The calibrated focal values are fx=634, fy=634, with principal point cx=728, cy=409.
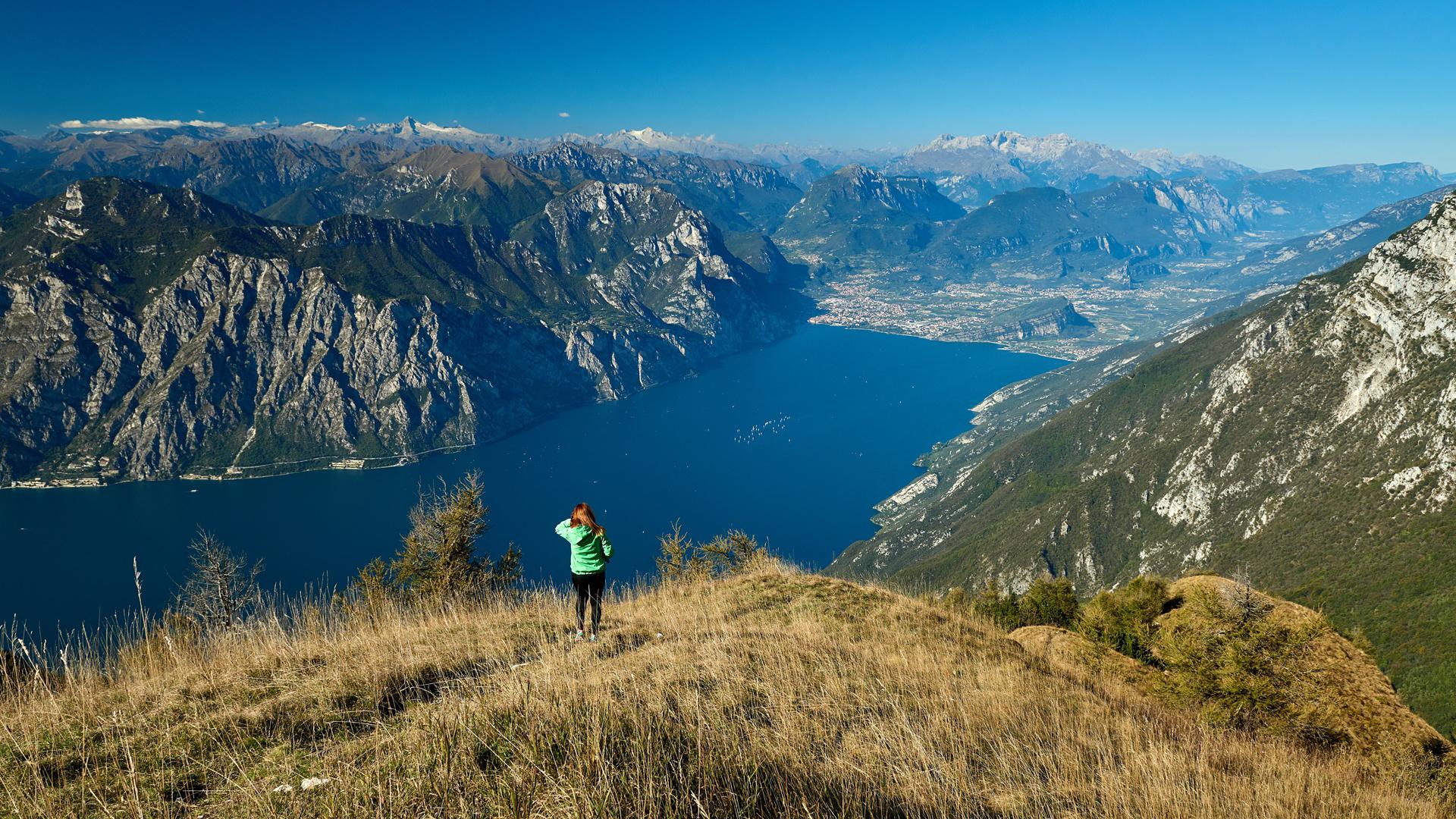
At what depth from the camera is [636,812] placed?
11.6 ft

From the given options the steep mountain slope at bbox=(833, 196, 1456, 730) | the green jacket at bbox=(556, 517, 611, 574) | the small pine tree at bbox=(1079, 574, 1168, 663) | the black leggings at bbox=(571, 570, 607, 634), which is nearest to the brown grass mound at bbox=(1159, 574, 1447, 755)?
the small pine tree at bbox=(1079, 574, 1168, 663)

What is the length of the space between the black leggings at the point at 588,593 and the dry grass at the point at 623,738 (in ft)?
4.10

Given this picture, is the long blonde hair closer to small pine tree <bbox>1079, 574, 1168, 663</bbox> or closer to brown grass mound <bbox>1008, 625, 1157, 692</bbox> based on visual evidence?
brown grass mound <bbox>1008, 625, 1157, 692</bbox>

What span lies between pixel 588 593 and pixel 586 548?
0.87 metres

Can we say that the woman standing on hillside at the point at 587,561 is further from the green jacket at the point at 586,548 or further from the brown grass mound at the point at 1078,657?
the brown grass mound at the point at 1078,657

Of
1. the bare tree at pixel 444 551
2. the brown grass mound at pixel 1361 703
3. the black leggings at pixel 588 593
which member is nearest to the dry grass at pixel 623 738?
the black leggings at pixel 588 593

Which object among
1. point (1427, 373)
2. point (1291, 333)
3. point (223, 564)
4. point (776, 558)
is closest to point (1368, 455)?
point (1427, 373)

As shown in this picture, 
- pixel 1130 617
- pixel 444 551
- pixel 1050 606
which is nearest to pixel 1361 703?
pixel 1130 617

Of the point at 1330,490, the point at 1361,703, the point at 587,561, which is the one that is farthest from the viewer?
the point at 1330,490

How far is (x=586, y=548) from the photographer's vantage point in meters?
12.6

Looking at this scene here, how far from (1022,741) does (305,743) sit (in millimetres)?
7169

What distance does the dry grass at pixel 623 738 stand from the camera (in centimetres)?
418

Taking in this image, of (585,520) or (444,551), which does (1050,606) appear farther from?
(585,520)

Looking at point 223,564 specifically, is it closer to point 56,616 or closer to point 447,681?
point 447,681
